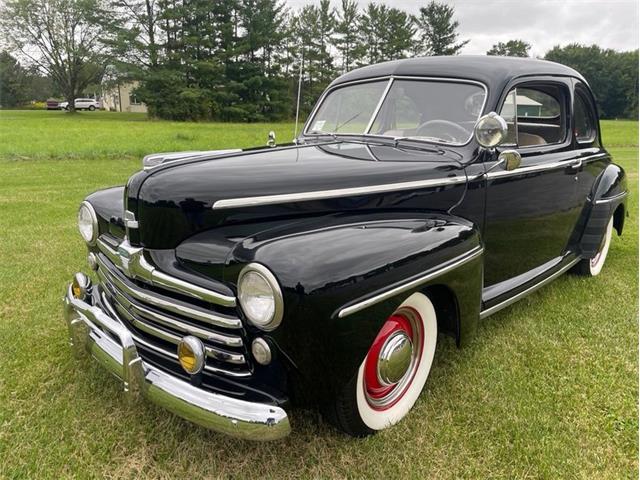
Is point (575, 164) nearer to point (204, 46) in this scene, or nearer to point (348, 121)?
point (348, 121)

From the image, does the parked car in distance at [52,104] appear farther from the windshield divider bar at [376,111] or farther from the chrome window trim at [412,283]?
the chrome window trim at [412,283]

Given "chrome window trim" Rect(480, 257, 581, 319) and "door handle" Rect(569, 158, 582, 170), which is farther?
"door handle" Rect(569, 158, 582, 170)

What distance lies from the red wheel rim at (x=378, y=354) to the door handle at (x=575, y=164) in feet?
6.50

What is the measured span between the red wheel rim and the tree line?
26657mm

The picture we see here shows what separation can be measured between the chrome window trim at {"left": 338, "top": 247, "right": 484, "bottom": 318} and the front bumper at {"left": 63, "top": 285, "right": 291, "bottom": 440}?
46 cm

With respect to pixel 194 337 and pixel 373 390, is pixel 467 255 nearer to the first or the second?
pixel 373 390

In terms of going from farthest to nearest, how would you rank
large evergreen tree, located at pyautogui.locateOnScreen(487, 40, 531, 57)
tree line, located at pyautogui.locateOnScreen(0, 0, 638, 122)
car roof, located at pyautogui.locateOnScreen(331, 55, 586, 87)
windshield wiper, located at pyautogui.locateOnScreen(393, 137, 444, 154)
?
large evergreen tree, located at pyautogui.locateOnScreen(487, 40, 531, 57) → tree line, located at pyautogui.locateOnScreen(0, 0, 638, 122) → car roof, located at pyautogui.locateOnScreen(331, 55, 586, 87) → windshield wiper, located at pyautogui.locateOnScreen(393, 137, 444, 154)

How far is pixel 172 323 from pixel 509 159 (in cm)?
207

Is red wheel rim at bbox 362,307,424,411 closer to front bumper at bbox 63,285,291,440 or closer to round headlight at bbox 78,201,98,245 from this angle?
front bumper at bbox 63,285,291,440

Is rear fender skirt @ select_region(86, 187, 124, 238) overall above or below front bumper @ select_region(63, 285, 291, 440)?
above

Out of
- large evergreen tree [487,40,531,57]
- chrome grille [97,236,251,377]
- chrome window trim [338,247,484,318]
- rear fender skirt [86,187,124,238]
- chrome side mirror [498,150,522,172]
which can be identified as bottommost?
chrome grille [97,236,251,377]

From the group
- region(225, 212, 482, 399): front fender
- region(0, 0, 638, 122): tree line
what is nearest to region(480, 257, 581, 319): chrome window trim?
region(225, 212, 482, 399): front fender

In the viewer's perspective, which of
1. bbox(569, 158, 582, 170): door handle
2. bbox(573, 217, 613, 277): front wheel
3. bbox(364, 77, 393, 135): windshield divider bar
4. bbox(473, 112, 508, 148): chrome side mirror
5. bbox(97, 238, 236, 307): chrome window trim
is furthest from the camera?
bbox(573, 217, 613, 277): front wheel

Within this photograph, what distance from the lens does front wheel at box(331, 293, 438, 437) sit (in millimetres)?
2068
